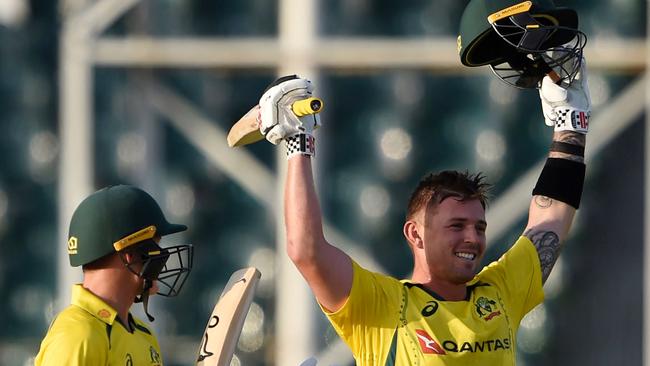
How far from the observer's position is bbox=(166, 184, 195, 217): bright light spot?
7418mm

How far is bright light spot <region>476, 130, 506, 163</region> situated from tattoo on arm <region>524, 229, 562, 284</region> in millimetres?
2864

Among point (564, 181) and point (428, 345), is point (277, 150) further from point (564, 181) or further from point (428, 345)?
point (428, 345)

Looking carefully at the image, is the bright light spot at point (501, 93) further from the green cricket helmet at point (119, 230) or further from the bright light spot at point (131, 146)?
the green cricket helmet at point (119, 230)

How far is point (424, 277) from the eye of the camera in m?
4.35

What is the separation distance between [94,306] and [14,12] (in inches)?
141

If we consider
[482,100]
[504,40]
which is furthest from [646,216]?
[504,40]

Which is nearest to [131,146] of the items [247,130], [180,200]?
[180,200]

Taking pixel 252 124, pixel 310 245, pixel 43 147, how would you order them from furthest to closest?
pixel 43 147
pixel 252 124
pixel 310 245

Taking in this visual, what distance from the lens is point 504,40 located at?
177 inches

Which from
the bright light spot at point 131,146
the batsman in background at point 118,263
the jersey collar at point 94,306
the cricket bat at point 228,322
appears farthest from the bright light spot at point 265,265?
the jersey collar at point 94,306

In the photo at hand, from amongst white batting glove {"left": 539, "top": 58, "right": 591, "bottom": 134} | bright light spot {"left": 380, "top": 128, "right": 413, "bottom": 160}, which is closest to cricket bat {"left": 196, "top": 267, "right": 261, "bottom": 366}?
white batting glove {"left": 539, "top": 58, "right": 591, "bottom": 134}

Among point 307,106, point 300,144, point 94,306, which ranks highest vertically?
point 307,106

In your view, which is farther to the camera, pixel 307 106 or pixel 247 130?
pixel 247 130

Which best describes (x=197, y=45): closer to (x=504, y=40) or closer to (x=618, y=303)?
(x=618, y=303)
